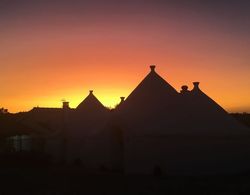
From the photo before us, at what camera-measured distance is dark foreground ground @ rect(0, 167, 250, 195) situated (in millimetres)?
20062

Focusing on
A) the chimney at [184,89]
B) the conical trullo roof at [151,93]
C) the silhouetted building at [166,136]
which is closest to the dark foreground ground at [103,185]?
the silhouetted building at [166,136]

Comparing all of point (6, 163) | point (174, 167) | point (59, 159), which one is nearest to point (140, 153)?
point (174, 167)

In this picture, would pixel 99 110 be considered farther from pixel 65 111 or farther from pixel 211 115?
pixel 211 115

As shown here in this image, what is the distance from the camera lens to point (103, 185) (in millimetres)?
21984

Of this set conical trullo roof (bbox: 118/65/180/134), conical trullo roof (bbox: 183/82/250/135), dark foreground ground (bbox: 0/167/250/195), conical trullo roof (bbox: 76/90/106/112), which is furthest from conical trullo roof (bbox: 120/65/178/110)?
conical trullo roof (bbox: 76/90/106/112)

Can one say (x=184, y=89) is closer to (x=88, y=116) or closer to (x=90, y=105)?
(x=88, y=116)

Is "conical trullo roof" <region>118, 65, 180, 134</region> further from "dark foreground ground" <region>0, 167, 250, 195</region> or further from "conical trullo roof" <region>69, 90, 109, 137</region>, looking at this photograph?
"conical trullo roof" <region>69, 90, 109, 137</region>

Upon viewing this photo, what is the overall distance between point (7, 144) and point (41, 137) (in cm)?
329

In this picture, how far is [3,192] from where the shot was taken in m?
20.0

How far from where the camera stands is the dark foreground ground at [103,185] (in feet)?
65.8

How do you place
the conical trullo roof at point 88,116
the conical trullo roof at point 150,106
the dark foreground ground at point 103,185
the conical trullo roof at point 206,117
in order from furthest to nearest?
the conical trullo roof at point 88,116, the conical trullo roof at point 206,117, the conical trullo roof at point 150,106, the dark foreground ground at point 103,185

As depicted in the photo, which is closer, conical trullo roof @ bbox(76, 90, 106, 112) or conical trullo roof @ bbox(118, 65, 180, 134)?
conical trullo roof @ bbox(118, 65, 180, 134)

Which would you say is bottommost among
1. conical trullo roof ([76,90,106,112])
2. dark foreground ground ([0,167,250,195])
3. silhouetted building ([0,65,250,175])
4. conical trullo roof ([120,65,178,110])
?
dark foreground ground ([0,167,250,195])

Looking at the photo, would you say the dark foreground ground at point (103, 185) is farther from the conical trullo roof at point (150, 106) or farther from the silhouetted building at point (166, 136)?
the conical trullo roof at point (150, 106)
